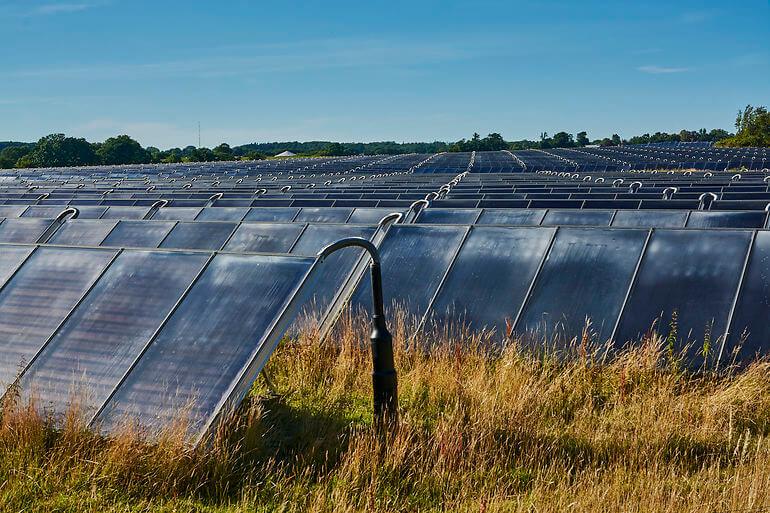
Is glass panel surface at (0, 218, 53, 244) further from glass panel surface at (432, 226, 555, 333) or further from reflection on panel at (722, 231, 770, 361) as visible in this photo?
reflection on panel at (722, 231, 770, 361)

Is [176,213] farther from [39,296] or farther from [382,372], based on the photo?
[382,372]

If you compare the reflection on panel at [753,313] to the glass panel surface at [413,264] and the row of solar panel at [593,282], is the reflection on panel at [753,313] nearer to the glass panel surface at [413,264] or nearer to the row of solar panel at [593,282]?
the row of solar panel at [593,282]

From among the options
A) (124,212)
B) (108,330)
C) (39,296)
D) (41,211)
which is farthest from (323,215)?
(108,330)

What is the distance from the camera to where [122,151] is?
15062 centimetres

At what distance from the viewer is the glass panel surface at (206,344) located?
5.96m

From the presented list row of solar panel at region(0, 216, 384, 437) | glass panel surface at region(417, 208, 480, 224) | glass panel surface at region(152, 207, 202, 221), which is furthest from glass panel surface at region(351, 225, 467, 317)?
glass panel surface at region(152, 207, 202, 221)

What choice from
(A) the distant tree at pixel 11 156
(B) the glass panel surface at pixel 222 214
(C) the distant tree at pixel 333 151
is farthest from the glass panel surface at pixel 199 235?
(C) the distant tree at pixel 333 151

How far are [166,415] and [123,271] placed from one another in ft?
8.18

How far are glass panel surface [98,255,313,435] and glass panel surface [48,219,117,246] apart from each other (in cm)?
719

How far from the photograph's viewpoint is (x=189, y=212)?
1994cm

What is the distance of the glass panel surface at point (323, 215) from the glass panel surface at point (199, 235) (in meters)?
3.30

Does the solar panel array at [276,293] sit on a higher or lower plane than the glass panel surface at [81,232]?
lower

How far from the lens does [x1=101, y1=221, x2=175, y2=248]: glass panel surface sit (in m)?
13.6

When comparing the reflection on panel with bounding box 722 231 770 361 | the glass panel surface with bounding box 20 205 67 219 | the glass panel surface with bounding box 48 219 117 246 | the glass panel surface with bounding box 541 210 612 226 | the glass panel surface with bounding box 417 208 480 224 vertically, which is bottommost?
the reflection on panel with bounding box 722 231 770 361
